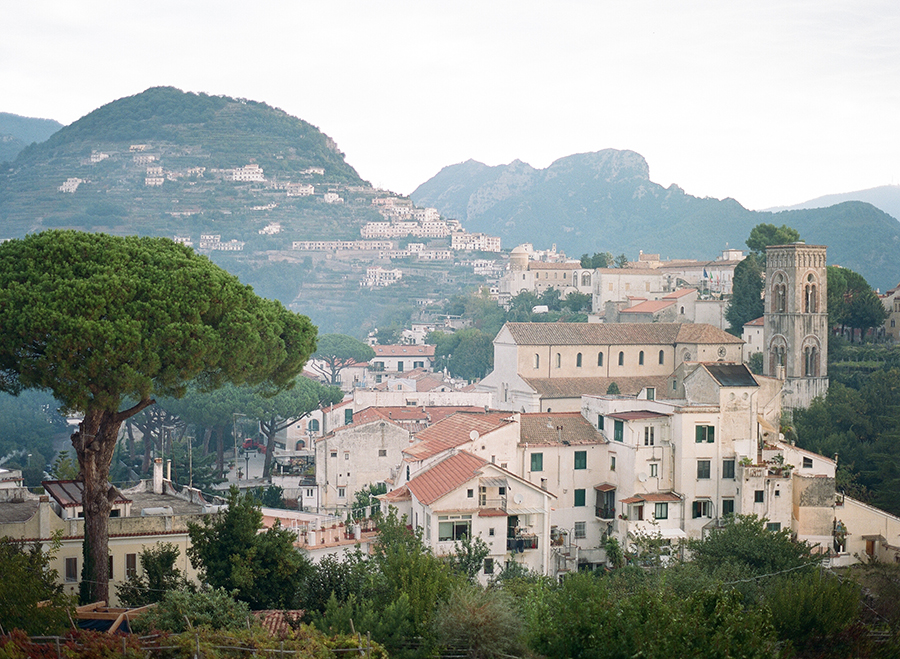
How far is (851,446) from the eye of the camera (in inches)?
1618

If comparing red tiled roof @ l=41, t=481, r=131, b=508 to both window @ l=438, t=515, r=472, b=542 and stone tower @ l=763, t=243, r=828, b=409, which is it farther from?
stone tower @ l=763, t=243, r=828, b=409

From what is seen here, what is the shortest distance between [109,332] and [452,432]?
1616 centimetres

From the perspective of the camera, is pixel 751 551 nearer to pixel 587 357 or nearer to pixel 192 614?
pixel 192 614

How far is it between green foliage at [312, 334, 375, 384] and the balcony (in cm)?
5950

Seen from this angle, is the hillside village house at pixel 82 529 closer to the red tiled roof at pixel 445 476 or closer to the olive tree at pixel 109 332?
the olive tree at pixel 109 332

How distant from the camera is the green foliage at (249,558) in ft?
61.6

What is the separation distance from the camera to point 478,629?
1518cm

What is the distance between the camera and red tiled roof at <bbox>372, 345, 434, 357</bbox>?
92312mm

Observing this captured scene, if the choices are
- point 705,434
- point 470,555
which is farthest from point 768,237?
point 470,555

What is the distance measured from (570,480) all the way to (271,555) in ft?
45.2

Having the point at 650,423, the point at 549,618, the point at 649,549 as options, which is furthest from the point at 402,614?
the point at 650,423

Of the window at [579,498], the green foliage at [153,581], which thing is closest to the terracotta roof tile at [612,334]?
the window at [579,498]

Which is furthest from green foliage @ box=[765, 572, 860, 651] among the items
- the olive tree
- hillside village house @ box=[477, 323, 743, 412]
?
hillside village house @ box=[477, 323, 743, 412]

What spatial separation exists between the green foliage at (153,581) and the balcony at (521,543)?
10.1 m
